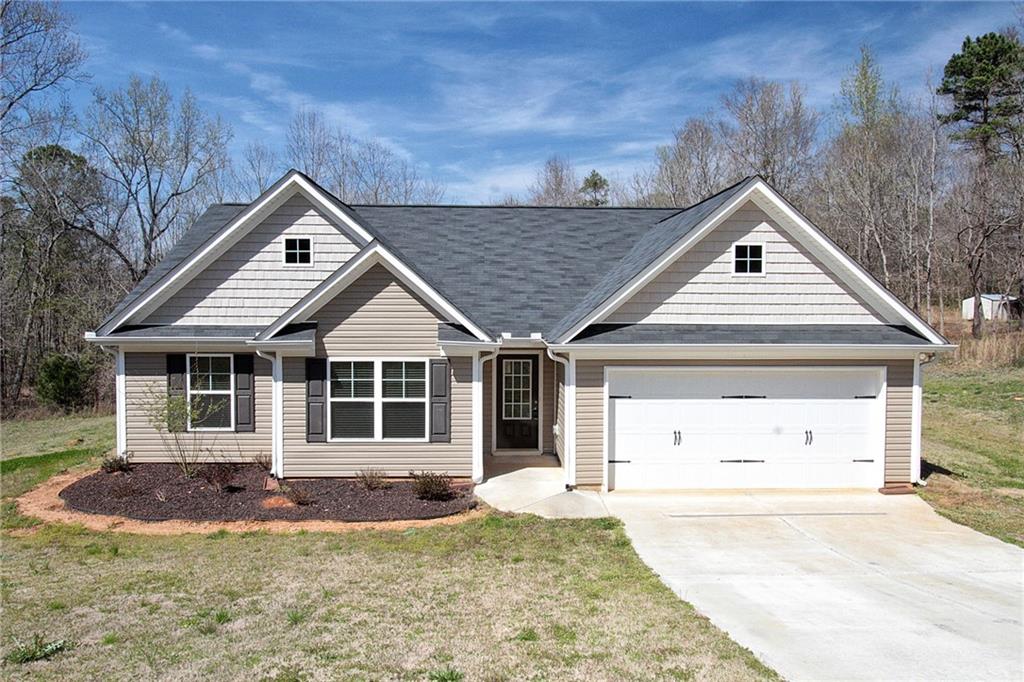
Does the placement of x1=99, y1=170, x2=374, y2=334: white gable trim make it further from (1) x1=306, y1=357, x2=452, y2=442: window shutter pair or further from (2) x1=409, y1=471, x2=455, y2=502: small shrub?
(2) x1=409, y1=471, x2=455, y2=502: small shrub

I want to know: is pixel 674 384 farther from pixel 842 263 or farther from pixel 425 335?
pixel 425 335

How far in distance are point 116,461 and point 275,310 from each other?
421 cm

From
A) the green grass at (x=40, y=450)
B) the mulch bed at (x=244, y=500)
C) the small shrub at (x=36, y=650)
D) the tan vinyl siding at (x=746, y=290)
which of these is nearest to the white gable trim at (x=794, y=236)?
the tan vinyl siding at (x=746, y=290)

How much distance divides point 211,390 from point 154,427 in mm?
1298

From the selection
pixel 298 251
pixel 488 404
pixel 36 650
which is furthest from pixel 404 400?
pixel 36 650

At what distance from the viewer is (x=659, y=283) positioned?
12.4 m

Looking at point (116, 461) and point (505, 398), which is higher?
point (505, 398)

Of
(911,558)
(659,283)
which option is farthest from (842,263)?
(911,558)

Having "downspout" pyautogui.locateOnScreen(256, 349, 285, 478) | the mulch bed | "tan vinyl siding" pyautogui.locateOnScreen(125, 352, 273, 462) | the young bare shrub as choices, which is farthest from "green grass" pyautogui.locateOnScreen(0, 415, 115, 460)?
"downspout" pyautogui.locateOnScreen(256, 349, 285, 478)

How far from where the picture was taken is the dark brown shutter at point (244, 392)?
13.5 meters

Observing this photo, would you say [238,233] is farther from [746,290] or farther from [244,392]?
[746,290]

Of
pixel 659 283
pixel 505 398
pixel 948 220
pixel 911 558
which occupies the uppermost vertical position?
pixel 948 220

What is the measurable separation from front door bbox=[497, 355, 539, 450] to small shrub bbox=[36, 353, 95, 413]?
66.8ft

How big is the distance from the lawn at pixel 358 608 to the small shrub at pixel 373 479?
1.95 meters
